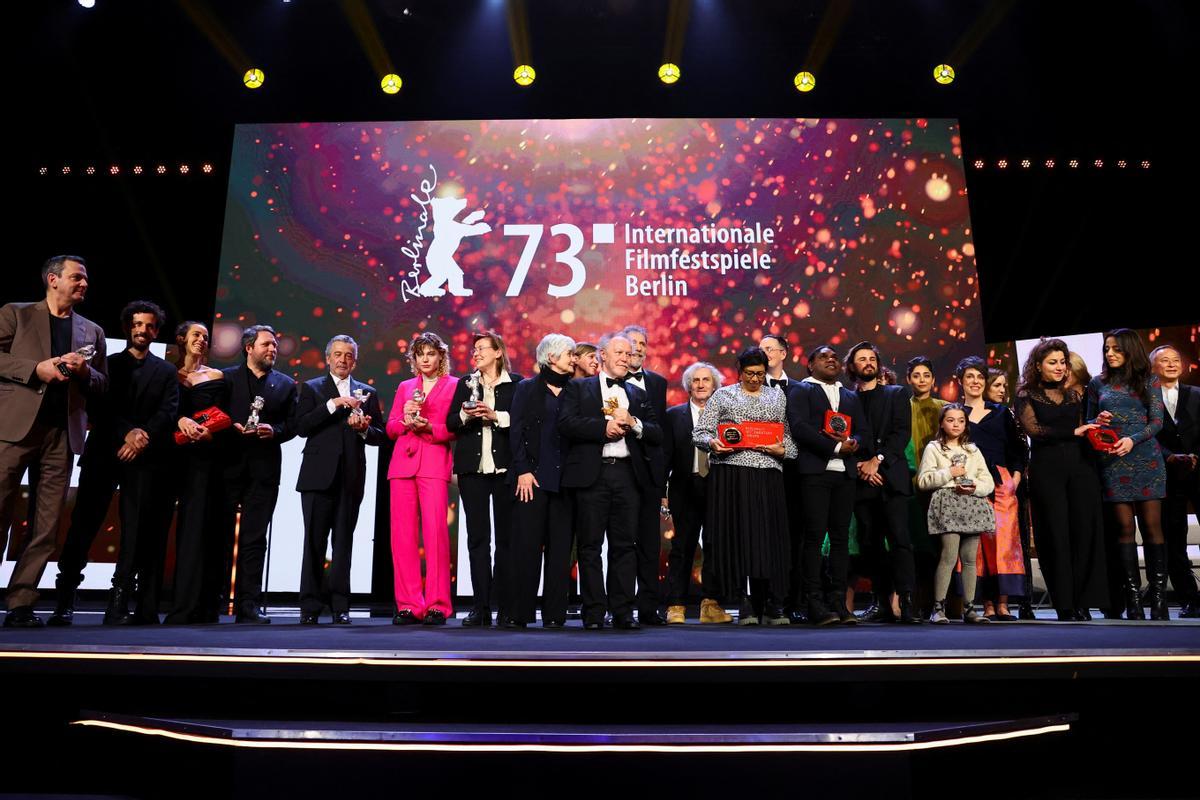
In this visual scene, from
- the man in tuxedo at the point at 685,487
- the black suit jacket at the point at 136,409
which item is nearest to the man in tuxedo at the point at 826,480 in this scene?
the man in tuxedo at the point at 685,487

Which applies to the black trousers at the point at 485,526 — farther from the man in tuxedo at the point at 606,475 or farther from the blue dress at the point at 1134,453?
the blue dress at the point at 1134,453

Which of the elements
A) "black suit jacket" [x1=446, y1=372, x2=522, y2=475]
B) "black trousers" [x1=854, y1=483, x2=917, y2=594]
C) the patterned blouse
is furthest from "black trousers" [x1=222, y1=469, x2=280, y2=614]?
"black trousers" [x1=854, y1=483, x2=917, y2=594]

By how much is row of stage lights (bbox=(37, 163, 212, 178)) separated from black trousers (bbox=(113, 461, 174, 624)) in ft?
16.2

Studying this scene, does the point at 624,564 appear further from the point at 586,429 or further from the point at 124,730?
the point at 124,730

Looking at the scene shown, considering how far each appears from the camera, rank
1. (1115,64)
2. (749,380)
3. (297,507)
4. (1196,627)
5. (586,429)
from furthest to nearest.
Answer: (1115,64) < (297,507) < (749,380) < (586,429) < (1196,627)

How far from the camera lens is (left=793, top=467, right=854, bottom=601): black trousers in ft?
16.6

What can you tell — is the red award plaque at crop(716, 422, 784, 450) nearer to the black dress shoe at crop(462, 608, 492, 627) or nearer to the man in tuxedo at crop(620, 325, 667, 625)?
the man in tuxedo at crop(620, 325, 667, 625)

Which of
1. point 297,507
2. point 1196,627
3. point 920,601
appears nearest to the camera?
point 1196,627

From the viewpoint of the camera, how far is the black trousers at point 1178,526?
18.7 feet

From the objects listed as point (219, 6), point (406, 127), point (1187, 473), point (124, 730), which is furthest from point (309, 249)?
point (1187, 473)

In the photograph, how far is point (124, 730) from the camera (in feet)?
10.2

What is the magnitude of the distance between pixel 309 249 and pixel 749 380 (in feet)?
15.6

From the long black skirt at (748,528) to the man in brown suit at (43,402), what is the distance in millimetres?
3408

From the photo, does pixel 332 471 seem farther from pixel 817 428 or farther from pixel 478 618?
pixel 817 428
